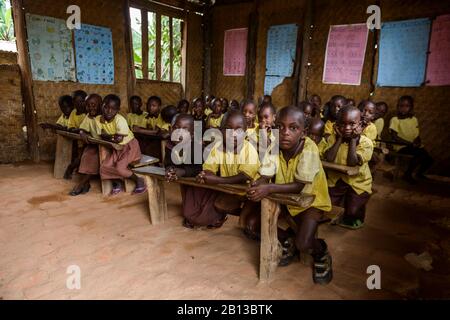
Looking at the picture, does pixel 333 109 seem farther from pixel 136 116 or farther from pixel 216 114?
pixel 136 116

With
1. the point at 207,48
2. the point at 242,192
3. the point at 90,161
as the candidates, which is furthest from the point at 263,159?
the point at 207,48

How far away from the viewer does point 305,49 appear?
22.1 ft

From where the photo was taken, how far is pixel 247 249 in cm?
278

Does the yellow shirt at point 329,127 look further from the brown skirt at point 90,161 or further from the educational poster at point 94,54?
the educational poster at point 94,54

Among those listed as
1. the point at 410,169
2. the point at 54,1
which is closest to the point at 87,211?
the point at 54,1

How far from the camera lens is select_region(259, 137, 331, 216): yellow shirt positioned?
223 centimetres

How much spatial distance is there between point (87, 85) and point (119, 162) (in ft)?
10.0

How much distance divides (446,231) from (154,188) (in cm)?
317

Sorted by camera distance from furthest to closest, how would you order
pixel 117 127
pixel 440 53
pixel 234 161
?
pixel 440 53 → pixel 117 127 → pixel 234 161

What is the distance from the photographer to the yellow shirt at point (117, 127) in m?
4.07

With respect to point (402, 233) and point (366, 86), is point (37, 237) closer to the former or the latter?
point (402, 233)

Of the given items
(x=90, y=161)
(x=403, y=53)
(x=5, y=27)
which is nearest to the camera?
(x=90, y=161)

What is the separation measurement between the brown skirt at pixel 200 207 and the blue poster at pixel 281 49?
4884 mm

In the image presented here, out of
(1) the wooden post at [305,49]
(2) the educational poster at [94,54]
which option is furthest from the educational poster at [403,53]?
(2) the educational poster at [94,54]
